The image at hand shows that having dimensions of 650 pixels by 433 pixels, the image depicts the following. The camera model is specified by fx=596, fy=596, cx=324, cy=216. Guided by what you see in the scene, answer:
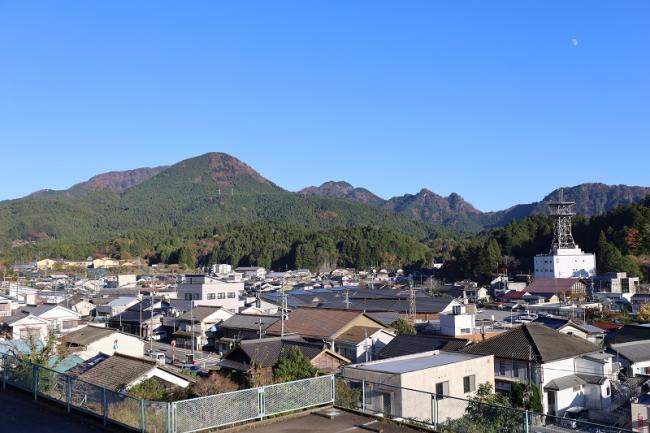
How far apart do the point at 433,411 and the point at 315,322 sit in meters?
15.9

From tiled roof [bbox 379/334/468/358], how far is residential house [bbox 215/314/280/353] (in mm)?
6998

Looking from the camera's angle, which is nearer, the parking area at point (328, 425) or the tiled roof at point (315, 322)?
the parking area at point (328, 425)

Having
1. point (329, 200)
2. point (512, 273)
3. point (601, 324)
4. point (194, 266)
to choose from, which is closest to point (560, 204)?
point (512, 273)

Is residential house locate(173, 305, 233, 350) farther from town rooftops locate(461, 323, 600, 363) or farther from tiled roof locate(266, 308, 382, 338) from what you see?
town rooftops locate(461, 323, 600, 363)

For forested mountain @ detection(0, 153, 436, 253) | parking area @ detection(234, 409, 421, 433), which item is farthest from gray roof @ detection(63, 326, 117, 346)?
forested mountain @ detection(0, 153, 436, 253)

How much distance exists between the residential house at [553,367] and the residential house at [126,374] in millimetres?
7507

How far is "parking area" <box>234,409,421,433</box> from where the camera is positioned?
5512 mm

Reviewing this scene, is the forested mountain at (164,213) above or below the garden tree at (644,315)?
above

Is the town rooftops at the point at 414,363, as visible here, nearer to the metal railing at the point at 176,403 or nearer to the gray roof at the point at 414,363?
the gray roof at the point at 414,363

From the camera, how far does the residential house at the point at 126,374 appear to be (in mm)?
11938

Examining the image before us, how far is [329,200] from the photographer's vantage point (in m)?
167

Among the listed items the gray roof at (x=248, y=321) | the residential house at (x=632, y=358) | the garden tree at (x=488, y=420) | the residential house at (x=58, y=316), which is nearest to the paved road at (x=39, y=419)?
the garden tree at (x=488, y=420)

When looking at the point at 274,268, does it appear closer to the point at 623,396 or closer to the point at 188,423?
the point at 623,396

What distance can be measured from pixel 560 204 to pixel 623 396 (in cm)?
3311
